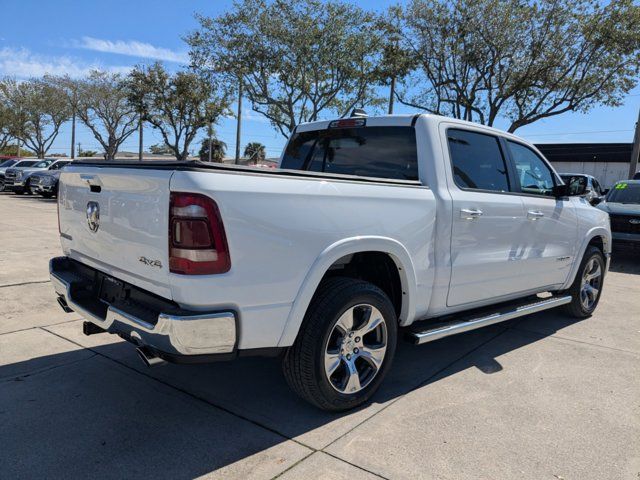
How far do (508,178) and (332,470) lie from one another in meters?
2.94

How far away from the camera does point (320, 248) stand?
289 cm

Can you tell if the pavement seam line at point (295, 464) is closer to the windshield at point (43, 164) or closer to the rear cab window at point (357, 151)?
the rear cab window at point (357, 151)

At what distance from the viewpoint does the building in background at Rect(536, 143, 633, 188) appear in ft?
112

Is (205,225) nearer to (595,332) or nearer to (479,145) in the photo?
(479,145)

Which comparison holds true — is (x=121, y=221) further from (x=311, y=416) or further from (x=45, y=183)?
(x=45, y=183)

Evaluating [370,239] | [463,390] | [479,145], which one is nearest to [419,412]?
[463,390]

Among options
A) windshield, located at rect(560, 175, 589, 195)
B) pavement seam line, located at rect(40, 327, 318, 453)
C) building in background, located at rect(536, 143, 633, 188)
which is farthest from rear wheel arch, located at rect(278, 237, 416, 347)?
building in background, located at rect(536, 143, 633, 188)

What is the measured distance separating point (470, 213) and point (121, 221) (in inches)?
94.3

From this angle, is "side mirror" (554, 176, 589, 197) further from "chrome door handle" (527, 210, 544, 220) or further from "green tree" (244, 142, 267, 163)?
"green tree" (244, 142, 267, 163)

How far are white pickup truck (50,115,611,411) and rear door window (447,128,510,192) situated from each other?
16 mm

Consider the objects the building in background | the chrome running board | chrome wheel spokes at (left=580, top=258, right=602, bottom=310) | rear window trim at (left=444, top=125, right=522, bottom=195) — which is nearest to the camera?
the chrome running board

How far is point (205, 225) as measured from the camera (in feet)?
8.20

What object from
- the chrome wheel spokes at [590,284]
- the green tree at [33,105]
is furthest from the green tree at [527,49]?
the green tree at [33,105]

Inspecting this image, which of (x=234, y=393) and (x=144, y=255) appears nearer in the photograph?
(x=144, y=255)
